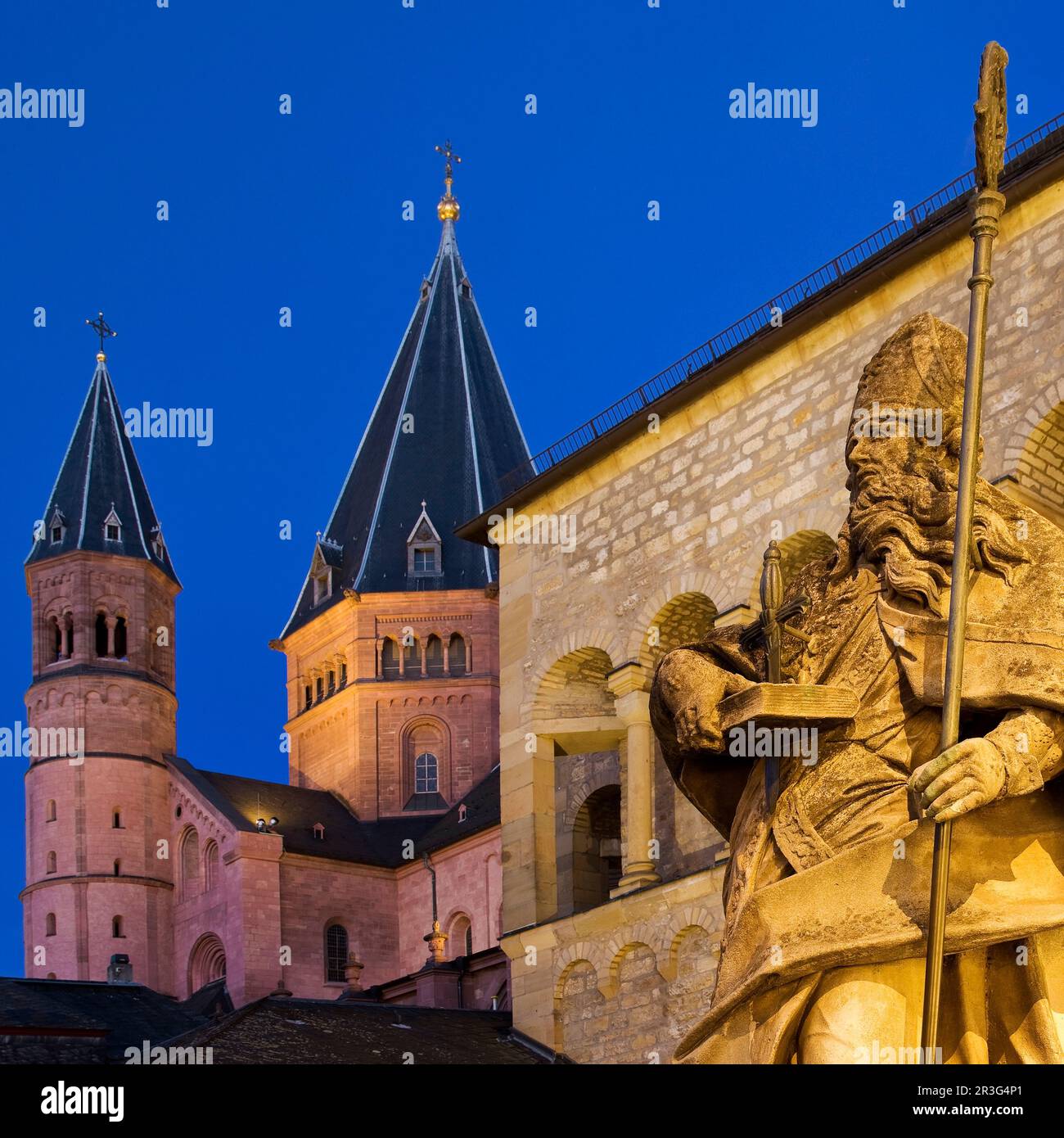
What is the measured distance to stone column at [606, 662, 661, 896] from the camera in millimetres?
24719

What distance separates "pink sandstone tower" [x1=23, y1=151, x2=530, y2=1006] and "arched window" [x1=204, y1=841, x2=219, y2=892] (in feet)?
0.23

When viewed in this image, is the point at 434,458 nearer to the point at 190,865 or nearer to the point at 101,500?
the point at 101,500

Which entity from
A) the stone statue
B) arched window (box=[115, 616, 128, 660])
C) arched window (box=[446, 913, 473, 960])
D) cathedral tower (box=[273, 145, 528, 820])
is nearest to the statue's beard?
the stone statue

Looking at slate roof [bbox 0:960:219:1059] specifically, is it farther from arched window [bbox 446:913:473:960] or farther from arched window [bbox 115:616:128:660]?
arched window [bbox 115:616:128:660]

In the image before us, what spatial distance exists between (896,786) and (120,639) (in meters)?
62.1

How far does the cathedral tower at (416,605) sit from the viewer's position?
220 ft

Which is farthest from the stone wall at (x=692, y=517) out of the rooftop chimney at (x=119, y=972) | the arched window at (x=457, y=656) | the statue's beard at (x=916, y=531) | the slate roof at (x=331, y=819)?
the arched window at (x=457, y=656)

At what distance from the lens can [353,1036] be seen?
26.6 m

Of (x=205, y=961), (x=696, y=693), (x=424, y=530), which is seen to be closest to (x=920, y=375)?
(x=696, y=693)

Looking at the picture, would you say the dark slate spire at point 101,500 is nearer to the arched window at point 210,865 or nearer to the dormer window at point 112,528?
the dormer window at point 112,528

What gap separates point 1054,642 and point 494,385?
6571cm
